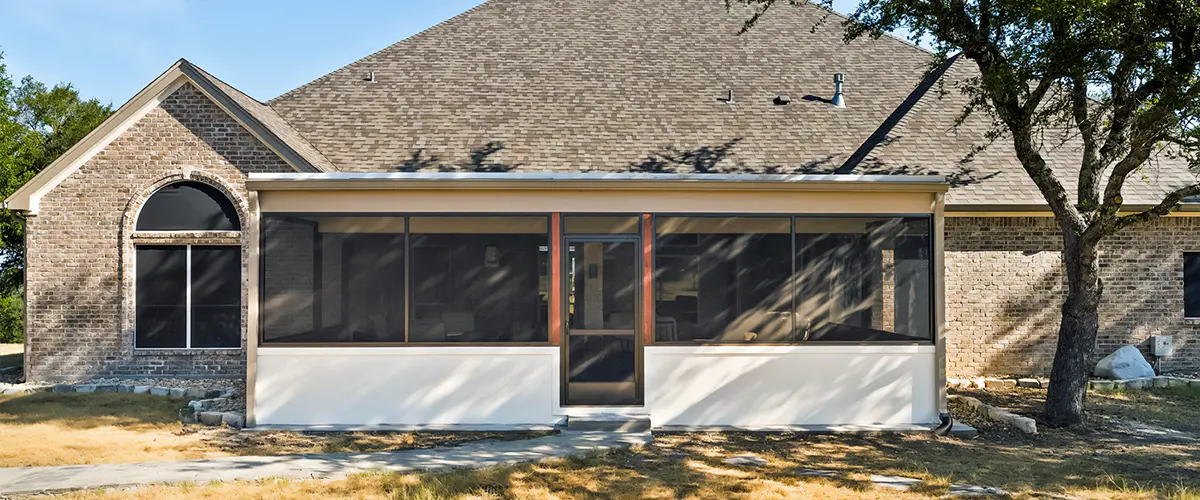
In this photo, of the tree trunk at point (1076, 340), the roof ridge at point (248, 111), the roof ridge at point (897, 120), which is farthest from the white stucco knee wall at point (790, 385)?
the roof ridge at point (248, 111)

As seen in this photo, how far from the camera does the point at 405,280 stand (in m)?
9.16

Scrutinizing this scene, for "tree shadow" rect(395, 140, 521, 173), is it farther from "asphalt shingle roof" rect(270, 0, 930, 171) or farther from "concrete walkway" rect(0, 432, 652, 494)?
"concrete walkway" rect(0, 432, 652, 494)

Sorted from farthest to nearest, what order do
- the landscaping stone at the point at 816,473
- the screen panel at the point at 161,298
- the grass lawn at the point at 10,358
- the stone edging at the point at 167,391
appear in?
the grass lawn at the point at 10,358, the screen panel at the point at 161,298, the stone edging at the point at 167,391, the landscaping stone at the point at 816,473

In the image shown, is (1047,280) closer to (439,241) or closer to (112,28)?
(439,241)

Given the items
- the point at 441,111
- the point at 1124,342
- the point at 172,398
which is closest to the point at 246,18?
the point at 441,111

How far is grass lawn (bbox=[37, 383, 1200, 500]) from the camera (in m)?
6.43

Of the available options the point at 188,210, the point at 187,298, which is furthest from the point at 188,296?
the point at 188,210

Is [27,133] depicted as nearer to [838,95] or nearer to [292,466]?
[838,95]

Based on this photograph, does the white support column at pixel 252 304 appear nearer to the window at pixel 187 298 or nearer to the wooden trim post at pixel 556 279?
the wooden trim post at pixel 556 279

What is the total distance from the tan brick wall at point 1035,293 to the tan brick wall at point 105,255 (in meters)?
10.6

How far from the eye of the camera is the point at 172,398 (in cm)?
1093

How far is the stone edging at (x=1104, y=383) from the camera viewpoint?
38.6ft

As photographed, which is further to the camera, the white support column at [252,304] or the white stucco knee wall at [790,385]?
the white stucco knee wall at [790,385]

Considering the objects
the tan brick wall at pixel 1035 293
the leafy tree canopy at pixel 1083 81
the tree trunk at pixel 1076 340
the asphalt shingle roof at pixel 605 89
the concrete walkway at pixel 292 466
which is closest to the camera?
the concrete walkway at pixel 292 466
